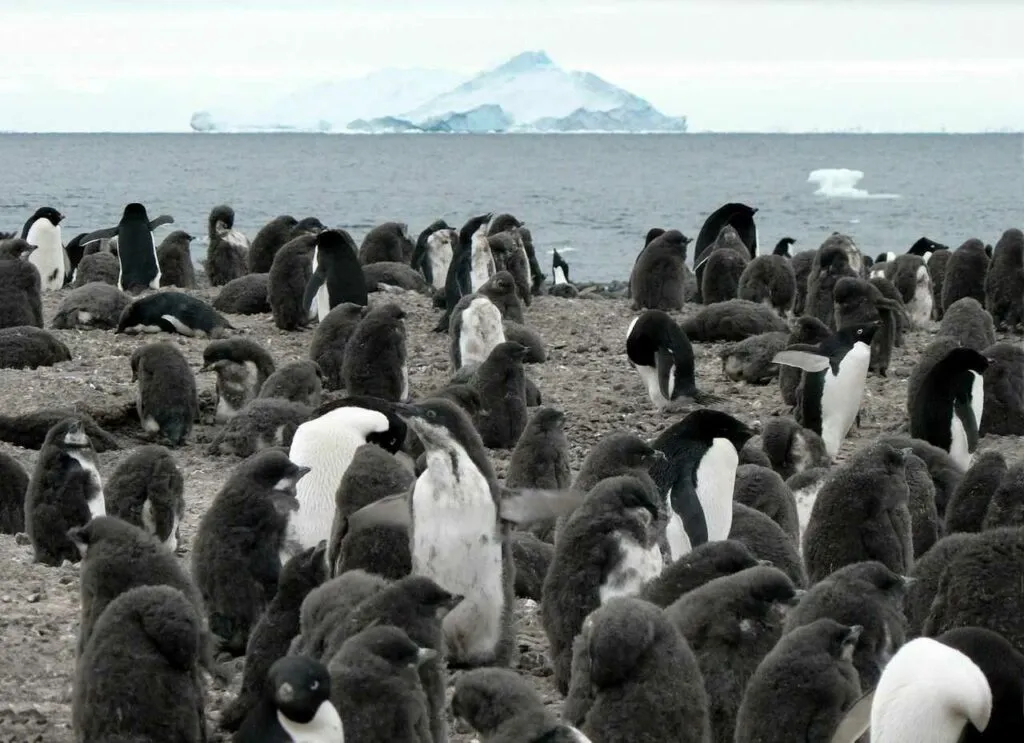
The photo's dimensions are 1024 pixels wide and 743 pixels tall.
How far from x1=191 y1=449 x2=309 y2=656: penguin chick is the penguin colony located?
1 centimetres

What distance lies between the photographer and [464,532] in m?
6.13

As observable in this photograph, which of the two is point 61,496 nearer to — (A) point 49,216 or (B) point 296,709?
(B) point 296,709

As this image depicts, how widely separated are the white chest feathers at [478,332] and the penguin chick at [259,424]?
8.16 ft

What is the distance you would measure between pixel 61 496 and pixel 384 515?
2.10 metres

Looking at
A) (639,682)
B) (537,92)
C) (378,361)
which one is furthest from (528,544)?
(537,92)

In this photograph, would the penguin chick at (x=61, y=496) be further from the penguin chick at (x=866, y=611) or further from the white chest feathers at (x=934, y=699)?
the white chest feathers at (x=934, y=699)

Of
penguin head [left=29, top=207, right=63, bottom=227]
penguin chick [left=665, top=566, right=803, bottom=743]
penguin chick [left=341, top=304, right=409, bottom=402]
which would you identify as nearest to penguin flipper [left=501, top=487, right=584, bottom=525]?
penguin chick [left=665, top=566, right=803, bottom=743]

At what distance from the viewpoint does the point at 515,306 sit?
14.4 meters

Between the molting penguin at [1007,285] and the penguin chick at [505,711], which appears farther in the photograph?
the molting penguin at [1007,285]

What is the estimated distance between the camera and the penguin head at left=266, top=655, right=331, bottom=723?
4.15m

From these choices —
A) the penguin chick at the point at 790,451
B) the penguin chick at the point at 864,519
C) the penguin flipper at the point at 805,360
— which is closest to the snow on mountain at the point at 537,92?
the penguin flipper at the point at 805,360

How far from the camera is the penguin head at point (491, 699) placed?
439 centimetres

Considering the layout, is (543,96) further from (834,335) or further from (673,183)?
(834,335)

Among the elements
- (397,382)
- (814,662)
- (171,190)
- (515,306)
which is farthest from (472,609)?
(171,190)
